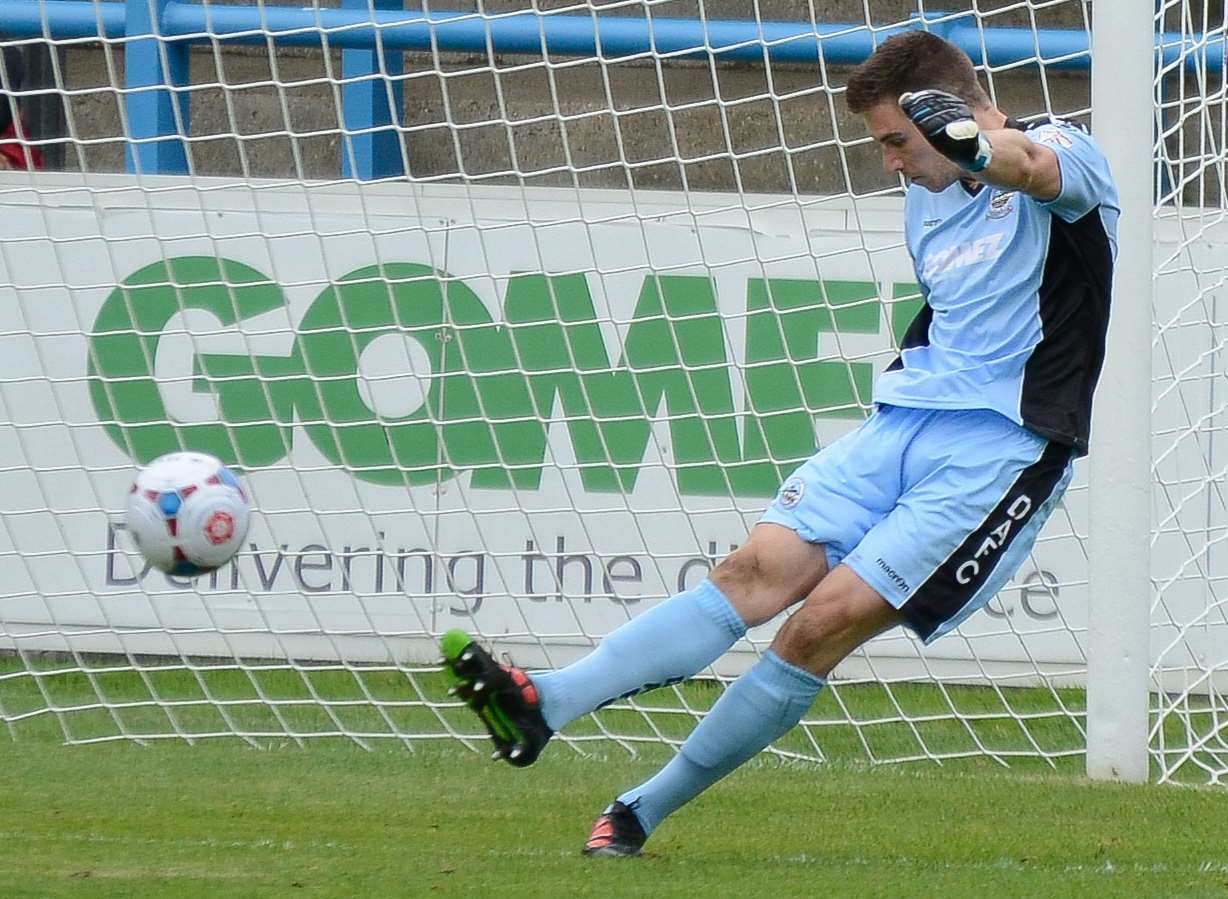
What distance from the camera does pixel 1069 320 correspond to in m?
3.48

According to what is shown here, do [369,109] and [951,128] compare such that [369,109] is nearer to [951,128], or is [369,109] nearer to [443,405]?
[443,405]

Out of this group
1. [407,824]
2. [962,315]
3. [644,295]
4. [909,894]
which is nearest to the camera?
[909,894]

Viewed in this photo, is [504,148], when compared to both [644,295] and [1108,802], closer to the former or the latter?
[644,295]

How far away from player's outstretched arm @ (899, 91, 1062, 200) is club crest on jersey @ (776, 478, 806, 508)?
2.40ft

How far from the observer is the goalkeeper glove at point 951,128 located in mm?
2998

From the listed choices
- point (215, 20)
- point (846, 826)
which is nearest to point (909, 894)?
point (846, 826)

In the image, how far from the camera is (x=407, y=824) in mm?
4027

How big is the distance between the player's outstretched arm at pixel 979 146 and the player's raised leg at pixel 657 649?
821mm

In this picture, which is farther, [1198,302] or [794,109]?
[794,109]

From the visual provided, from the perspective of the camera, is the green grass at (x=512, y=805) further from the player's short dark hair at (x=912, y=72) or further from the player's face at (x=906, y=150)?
the player's short dark hair at (x=912, y=72)

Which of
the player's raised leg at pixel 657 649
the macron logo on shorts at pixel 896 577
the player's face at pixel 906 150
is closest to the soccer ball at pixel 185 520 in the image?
the player's raised leg at pixel 657 649

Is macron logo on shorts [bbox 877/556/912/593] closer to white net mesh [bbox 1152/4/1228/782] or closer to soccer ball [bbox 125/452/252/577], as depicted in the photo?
soccer ball [bbox 125/452/252/577]

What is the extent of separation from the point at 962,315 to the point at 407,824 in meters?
1.64

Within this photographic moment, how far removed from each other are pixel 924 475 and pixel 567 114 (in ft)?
16.6
